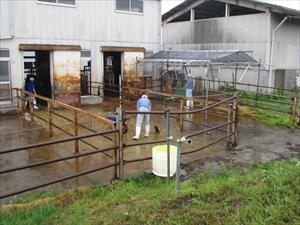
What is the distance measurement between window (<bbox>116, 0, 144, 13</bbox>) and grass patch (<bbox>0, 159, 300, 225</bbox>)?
1377 centimetres

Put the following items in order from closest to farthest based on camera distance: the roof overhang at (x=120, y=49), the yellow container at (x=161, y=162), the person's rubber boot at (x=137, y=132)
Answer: the yellow container at (x=161, y=162) < the person's rubber boot at (x=137, y=132) < the roof overhang at (x=120, y=49)

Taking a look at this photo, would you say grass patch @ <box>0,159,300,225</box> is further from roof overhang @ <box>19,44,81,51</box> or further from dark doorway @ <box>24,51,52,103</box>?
dark doorway @ <box>24,51,52,103</box>

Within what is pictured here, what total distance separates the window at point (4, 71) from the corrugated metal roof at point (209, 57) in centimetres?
686

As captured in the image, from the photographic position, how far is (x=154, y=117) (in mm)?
13672

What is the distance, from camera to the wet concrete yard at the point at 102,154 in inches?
278

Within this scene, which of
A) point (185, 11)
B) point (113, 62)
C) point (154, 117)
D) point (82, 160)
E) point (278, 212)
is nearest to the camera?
point (278, 212)

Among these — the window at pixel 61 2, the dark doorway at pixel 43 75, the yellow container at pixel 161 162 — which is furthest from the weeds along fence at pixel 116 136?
the window at pixel 61 2

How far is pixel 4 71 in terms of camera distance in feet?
48.2

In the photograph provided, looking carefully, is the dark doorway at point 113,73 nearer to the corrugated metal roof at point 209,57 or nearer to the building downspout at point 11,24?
the corrugated metal roof at point 209,57

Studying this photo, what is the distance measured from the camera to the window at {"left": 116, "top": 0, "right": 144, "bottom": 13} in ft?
58.9

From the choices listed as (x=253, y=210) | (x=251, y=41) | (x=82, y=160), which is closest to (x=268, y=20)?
(x=251, y=41)

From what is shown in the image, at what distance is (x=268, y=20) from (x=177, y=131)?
1049 centimetres

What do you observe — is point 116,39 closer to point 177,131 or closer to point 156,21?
point 156,21

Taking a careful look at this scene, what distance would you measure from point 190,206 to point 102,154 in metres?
4.79
